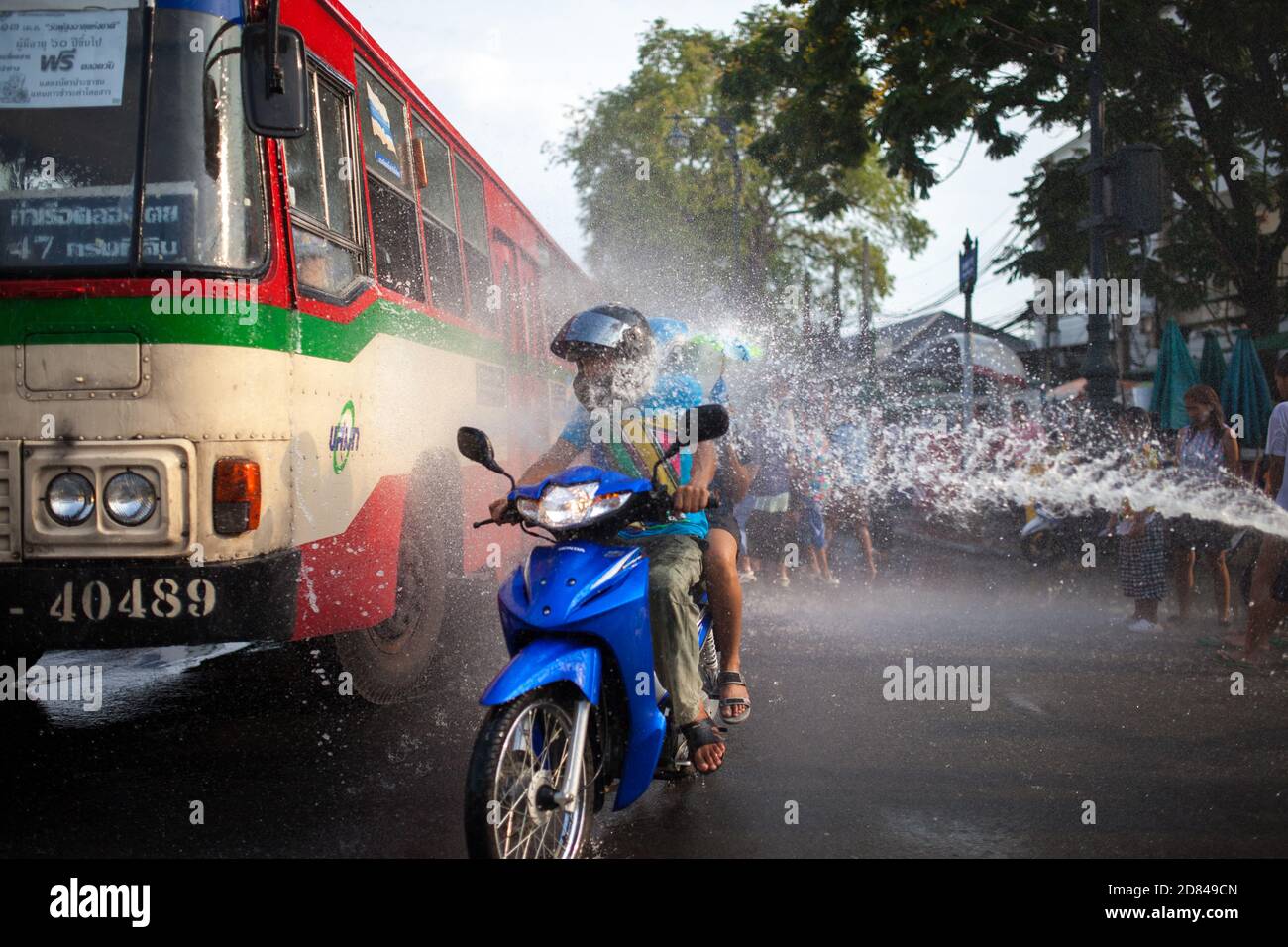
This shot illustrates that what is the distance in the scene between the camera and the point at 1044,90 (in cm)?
1412

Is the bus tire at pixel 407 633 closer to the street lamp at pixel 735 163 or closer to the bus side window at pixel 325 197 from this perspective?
the bus side window at pixel 325 197

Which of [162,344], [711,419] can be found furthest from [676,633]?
[162,344]

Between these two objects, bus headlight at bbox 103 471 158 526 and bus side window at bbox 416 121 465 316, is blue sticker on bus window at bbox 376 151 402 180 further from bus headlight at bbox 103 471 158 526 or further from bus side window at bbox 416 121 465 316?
bus headlight at bbox 103 471 158 526

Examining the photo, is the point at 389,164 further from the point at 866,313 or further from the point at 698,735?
the point at 866,313

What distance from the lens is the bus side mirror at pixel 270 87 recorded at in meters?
4.25

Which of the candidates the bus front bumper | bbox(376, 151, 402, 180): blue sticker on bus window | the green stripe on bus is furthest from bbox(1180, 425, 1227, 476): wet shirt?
the bus front bumper

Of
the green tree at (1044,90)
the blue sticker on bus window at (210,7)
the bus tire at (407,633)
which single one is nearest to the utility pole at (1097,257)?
the green tree at (1044,90)

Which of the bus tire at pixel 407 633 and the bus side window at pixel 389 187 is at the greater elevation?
the bus side window at pixel 389 187

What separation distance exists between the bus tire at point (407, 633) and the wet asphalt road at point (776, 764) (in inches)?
5.9

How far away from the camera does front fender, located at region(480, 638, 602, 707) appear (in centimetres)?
326

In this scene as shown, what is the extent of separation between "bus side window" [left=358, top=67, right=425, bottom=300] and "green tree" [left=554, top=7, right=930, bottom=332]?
26593 millimetres
